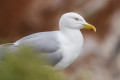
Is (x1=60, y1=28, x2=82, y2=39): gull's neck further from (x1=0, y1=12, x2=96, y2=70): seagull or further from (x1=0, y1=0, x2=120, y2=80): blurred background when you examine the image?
(x1=0, y1=0, x2=120, y2=80): blurred background

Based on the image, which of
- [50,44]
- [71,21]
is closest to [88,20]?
[71,21]

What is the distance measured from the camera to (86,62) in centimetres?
902

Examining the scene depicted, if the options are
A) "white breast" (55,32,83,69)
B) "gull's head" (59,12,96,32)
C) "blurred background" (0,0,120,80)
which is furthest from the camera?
"blurred background" (0,0,120,80)

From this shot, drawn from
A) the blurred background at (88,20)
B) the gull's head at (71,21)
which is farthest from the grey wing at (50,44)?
the blurred background at (88,20)

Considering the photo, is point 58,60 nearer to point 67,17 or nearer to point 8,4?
point 67,17

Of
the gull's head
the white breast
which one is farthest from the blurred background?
the white breast

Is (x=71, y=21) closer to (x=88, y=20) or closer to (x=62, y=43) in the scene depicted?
(x=62, y=43)

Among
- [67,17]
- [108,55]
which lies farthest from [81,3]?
[67,17]

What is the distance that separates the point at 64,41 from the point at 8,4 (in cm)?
606

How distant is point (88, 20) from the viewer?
8.98 m

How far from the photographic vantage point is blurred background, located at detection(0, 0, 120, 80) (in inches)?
356

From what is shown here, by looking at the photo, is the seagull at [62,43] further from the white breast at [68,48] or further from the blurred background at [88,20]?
the blurred background at [88,20]

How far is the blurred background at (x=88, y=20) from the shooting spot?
29.7 ft

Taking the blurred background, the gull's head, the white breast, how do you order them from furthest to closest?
1. the blurred background
2. the gull's head
3. the white breast
